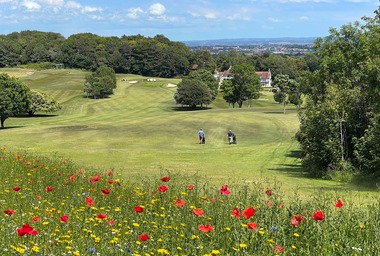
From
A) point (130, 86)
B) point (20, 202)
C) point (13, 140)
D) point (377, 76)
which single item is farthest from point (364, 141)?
point (130, 86)

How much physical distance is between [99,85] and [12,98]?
51.3 metres

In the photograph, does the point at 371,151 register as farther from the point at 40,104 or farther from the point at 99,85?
the point at 99,85

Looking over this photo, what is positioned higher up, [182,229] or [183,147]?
[182,229]

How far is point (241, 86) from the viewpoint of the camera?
109500mm

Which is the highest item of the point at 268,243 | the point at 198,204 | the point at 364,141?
the point at 268,243

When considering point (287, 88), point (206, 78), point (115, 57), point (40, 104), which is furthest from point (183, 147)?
point (115, 57)

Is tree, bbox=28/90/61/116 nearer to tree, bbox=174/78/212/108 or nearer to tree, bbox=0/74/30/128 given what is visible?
tree, bbox=0/74/30/128

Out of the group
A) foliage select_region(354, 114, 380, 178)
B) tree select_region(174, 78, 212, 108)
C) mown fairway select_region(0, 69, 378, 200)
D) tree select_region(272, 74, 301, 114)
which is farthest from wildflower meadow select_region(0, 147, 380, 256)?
tree select_region(174, 78, 212, 108)

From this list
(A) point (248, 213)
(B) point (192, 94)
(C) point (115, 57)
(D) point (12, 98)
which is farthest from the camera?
(C) point (115, 57)

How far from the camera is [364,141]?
22.4m

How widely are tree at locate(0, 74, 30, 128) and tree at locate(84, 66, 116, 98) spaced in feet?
152

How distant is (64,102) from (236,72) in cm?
4284

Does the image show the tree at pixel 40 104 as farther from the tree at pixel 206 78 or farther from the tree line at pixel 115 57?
the tree line at pixel 115 57

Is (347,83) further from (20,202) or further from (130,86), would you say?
(130,86)
